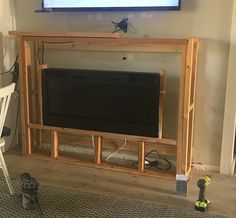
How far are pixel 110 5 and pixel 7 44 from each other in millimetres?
1007

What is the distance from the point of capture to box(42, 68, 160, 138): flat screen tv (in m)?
2.72

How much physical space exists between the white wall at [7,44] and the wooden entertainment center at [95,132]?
18 cm

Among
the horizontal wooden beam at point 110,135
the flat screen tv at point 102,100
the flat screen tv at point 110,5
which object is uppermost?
the flat screen tv at point 110,5

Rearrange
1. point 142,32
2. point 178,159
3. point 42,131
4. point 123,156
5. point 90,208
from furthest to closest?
point 42,131, point 123,156, point 142,32, point 178,159, point 90,208

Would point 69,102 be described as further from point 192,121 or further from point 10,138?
point 192,121

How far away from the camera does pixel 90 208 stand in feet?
7.55

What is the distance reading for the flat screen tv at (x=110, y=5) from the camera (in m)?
2.73

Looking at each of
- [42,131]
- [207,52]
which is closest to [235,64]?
[207,52]

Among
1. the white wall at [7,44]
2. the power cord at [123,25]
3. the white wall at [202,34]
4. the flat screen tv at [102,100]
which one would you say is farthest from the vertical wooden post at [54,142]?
the power cord at [123,25]

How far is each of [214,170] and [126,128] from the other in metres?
0.81

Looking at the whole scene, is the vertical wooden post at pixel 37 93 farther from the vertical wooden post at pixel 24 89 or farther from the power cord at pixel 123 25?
the power cord at pixel 123 25

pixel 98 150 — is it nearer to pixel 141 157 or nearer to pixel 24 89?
pixel 141 157

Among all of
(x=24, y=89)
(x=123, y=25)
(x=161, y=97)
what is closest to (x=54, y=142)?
Answer: (x=24, y=89)

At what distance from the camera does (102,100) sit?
9.42 feet
